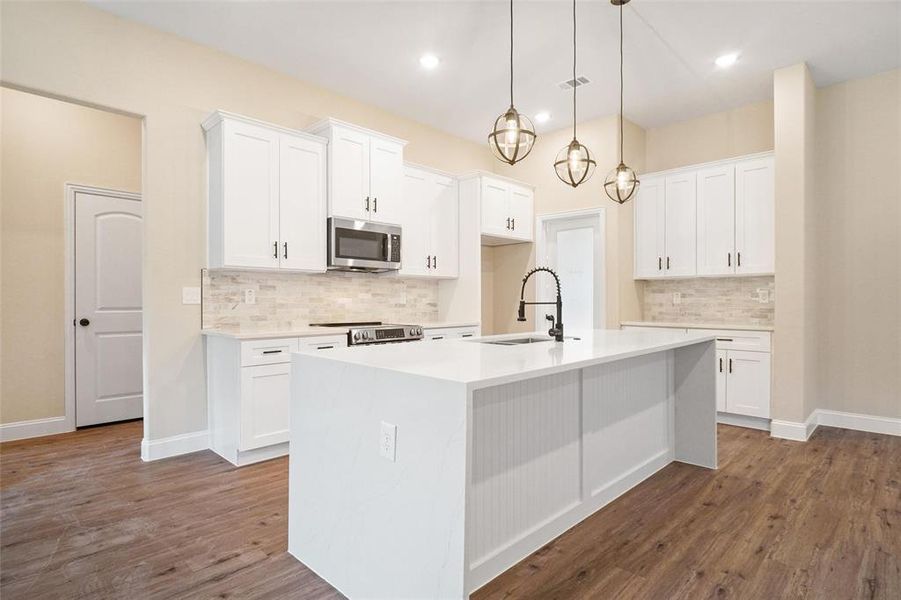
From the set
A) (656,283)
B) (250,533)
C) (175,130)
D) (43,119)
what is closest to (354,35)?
(175,130)

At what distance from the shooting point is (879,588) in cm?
191

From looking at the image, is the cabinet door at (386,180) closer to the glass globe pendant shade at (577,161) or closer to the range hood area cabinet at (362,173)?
the range hood area cabinet at (362,173)

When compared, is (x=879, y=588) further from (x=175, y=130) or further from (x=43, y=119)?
(x=43, y=119)

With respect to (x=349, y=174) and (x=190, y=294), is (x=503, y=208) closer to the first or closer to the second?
(x=349, y=174)

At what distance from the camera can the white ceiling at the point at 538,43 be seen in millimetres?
3258

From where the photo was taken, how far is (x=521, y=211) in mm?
5645

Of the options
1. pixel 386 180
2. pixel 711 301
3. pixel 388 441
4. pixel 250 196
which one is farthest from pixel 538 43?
pixel 388 441

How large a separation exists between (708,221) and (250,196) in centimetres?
428

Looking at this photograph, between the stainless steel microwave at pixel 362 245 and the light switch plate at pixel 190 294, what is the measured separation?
3.40 ft

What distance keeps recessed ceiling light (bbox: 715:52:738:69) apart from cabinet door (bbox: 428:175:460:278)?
263 cm

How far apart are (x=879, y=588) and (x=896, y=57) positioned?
413cm

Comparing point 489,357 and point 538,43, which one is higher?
point 538,43

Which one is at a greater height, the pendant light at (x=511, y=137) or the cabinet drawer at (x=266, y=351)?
the pendant light at (x=511, y=137)

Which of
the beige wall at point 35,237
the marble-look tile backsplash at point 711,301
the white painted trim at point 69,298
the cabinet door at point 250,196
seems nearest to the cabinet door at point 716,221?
the marble-look tile backsplash at point 711,301
